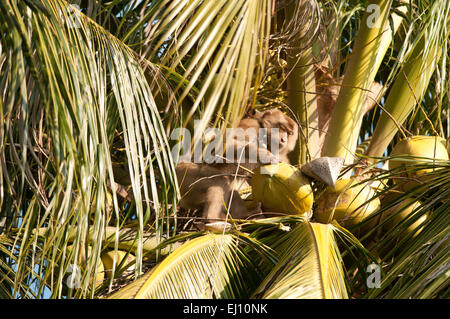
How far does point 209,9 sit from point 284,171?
0.85 metres

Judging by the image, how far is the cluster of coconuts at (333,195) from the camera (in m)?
2.37

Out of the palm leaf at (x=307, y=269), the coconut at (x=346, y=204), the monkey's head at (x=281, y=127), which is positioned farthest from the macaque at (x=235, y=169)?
the palm leaf at (x=307, y=269)

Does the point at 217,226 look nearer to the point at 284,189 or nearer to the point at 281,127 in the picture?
the point at 284,189

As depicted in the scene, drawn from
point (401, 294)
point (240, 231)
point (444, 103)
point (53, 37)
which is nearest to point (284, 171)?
point (240, 231)

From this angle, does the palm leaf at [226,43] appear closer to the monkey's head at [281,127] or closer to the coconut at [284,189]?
the coconut at [284,189]

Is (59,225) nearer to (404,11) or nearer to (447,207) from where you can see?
(447,207)

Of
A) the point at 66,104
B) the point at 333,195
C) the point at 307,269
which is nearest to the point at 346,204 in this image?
the point at 333,195

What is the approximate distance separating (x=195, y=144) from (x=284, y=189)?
835 mm

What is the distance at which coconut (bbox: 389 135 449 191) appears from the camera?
2434 mm

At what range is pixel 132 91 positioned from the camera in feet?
7.15

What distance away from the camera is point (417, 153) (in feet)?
8.21

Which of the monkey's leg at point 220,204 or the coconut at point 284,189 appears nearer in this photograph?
the coconut at point 284,189

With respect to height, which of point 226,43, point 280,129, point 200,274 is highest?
point 226,43

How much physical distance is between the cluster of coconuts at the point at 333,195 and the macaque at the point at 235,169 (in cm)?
8
